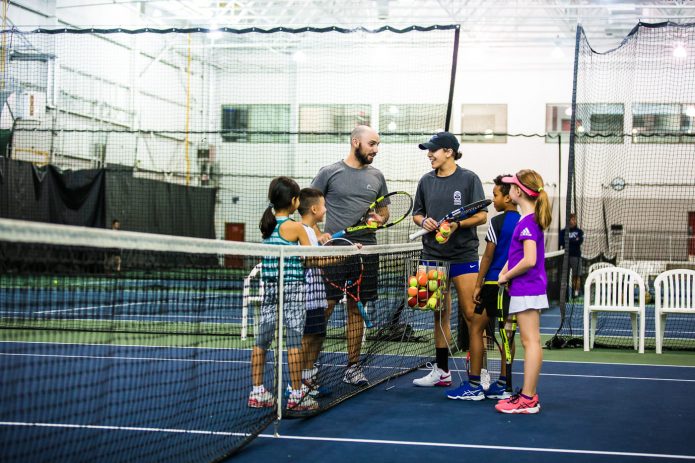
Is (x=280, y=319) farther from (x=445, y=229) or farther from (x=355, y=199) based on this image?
(x=355, y=199)

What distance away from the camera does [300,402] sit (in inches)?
215

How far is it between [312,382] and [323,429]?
67 cm

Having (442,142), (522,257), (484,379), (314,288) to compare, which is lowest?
(484,379)

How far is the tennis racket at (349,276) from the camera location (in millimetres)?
6123

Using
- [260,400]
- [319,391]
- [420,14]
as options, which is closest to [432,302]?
[319,391]

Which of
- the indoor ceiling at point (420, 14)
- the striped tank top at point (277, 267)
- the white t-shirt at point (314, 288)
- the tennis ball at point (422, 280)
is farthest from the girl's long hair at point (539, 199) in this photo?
the indoor ceiling at point (420, 14)

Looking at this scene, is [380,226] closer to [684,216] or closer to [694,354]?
[694,354]

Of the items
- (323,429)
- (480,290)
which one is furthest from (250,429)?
(480,290)

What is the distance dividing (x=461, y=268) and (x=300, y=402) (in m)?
1.74

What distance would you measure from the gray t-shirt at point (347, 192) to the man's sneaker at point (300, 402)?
5.18 feet

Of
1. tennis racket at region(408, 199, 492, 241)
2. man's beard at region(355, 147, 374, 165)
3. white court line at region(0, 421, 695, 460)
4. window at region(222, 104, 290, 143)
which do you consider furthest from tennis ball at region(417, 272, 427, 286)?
window at region(222, 104, 290, 143)

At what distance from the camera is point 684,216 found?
2620 centimetres

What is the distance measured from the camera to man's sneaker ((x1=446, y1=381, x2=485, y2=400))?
618cm

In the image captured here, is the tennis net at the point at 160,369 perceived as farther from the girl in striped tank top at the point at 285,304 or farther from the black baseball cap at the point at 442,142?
the black baseball cap at the point at 442,142
